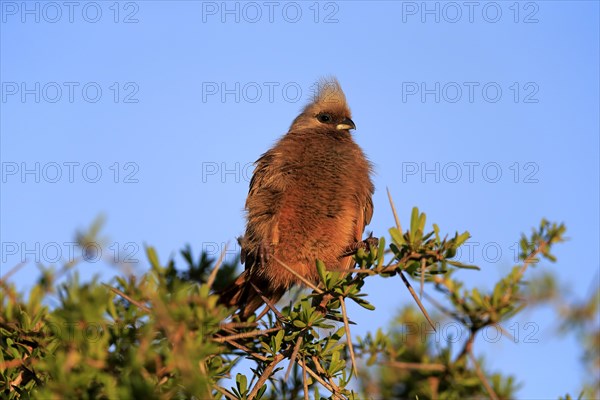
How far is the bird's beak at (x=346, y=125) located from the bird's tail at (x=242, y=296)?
1.64 meters

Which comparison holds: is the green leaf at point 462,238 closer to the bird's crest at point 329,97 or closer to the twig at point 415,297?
the twig at point 415,297

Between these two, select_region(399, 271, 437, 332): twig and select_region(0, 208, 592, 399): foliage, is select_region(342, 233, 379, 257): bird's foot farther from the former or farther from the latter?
select_region(399, 271, 437, 332): twig

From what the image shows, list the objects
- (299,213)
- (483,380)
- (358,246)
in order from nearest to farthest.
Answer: (483,380) < (299,213) < (358,246)

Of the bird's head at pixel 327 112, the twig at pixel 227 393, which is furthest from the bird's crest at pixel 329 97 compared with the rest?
the twig at pixel 227 393

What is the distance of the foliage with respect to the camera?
164 cm

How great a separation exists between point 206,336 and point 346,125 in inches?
142

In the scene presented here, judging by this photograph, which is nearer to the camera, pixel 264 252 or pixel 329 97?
pixel 264 252

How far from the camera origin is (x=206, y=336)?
2004 millimetres

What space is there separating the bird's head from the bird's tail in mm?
1544

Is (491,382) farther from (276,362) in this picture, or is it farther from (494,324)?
(276,362)

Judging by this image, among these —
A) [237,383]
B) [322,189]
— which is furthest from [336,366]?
[322,189]

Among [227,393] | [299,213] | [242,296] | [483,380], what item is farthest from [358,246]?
[483,380]

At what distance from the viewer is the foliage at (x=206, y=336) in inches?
64.5

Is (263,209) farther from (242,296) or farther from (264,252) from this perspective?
(242,296)
